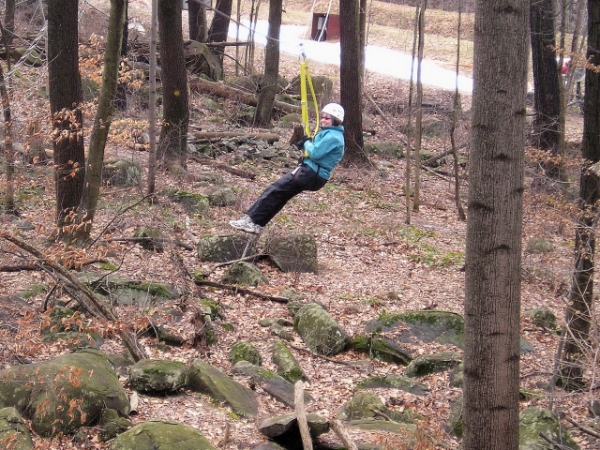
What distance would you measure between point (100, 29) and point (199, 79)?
3.64 meters

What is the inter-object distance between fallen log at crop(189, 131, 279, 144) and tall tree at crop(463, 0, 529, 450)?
559 inches

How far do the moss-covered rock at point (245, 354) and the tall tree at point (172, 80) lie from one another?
7445mm

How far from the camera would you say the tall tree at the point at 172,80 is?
14.9 m

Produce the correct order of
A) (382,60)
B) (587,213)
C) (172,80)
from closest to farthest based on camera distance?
(587,213) → (172,80) → (382,60)

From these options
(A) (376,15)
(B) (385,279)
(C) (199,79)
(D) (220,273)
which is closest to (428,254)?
(B) (385,279)

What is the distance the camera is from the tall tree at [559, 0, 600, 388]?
7383 millimetres

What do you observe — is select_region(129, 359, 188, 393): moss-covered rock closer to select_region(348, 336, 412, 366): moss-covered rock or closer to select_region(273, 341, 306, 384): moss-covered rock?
select_region(273, 341, 306, 384): moss-covered rock

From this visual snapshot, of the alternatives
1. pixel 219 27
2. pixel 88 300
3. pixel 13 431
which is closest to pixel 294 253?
pixel 88 300

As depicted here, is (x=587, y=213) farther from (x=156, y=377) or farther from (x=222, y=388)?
(x=156, y=377)

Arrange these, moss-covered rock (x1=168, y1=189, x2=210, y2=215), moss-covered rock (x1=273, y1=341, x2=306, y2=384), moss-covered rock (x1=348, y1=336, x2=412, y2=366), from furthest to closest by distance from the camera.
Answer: moss-covered rock (x1=168, y1=189, x2=210, y2=215)
moss-covered rock (x1=348, y1=336, x2=412, y2=366)
moss-covered rock (x1=273, y1=341, x2=306, y2=384)

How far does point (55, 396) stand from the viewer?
5.47 metres

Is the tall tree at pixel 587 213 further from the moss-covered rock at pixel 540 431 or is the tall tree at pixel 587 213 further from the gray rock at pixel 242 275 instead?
the gray rock at pixel 242 275

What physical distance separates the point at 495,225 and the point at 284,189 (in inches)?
256

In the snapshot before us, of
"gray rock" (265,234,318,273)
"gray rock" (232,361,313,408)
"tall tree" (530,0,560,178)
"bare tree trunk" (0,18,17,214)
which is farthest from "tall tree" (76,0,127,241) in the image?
"tall tree" (530,0,560,178)
